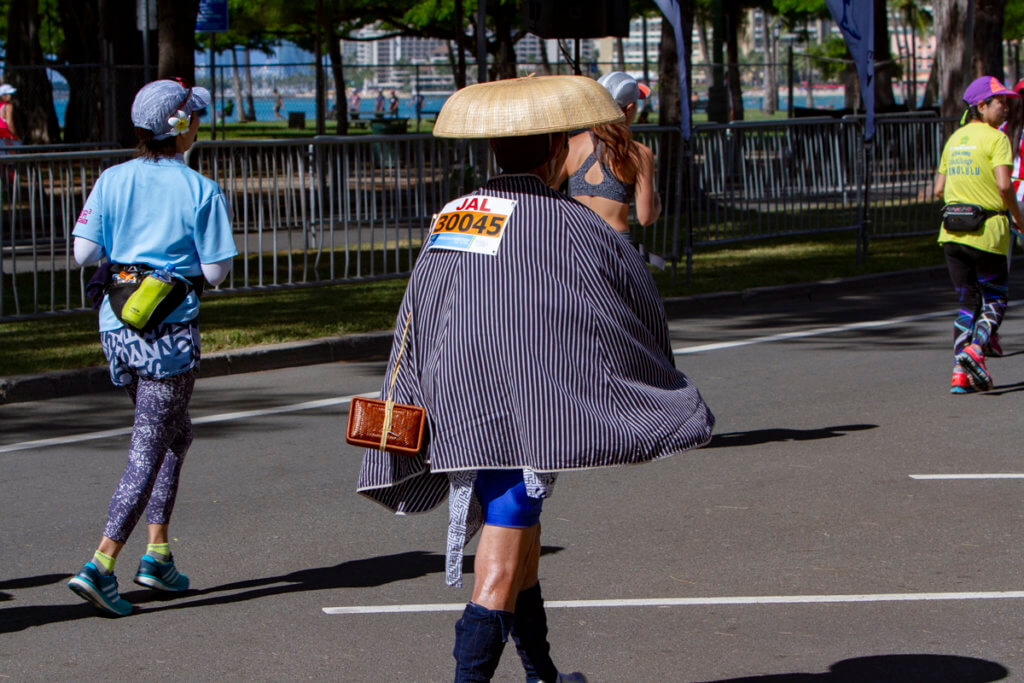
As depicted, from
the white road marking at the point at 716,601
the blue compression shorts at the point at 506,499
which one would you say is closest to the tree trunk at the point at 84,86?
the white road marking at the point at 716,601

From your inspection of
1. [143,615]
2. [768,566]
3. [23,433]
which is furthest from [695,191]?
[143,615]

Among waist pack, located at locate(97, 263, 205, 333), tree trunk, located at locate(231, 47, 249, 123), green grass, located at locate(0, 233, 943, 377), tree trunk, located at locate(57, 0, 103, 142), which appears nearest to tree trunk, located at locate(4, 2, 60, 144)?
tree trunk, located at locate(57, 0, 103, 142)

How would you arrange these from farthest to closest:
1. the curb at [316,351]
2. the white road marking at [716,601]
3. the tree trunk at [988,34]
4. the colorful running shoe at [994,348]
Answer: the tree trunk at [988,34] → the colorful running shoe at [994,348] → the curb at [316,351] → the white road marking at [716,601]

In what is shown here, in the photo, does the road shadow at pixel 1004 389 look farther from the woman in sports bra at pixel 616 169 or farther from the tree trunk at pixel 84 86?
the tree trunk at pixel 84 86

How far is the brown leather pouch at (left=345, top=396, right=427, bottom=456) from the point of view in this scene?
3.49m

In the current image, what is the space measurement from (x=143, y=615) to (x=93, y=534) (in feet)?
3.39

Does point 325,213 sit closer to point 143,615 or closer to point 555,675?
point 143,615

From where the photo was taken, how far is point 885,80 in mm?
36344

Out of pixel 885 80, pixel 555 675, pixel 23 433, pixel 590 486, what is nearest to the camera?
pixel 555 675

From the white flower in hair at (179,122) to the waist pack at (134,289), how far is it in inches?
19.3

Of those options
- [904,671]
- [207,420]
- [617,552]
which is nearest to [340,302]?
[207,420]

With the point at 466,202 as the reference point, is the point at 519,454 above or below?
below

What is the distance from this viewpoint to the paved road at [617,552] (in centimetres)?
444

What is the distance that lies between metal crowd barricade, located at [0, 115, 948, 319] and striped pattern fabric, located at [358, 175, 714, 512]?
745 centimetres
